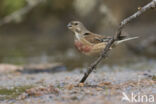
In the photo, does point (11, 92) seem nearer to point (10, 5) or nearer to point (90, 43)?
point (90, 43)

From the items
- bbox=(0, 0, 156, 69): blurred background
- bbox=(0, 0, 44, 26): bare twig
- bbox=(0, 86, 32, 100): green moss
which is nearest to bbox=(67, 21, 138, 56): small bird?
bbox=(0, 86, 32, 100): green moss

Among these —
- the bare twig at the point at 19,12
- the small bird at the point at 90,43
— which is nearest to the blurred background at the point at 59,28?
the bare twig at the point at 19,12

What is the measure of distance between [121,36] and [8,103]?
7.04 ft

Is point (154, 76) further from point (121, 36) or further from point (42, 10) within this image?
point (42, 10)

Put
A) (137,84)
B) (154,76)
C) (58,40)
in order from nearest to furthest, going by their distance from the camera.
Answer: (137,84)
(154,76)
(58,40)

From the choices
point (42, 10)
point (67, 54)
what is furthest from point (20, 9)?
point (67, 54)

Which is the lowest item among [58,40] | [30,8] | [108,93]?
[108,93]

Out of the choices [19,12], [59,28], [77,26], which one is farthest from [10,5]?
[77,26]

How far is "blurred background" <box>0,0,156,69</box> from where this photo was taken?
48.0 ft

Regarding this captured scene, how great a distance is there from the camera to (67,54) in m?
14.9

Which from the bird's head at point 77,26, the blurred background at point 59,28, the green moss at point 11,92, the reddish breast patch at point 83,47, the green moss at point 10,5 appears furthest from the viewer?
the green moss at point 10,5

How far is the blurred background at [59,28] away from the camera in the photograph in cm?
1462

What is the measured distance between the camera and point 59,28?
60.0ft

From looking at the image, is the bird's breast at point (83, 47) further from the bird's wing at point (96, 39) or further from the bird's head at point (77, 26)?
the bird's head at point (77, 26)
